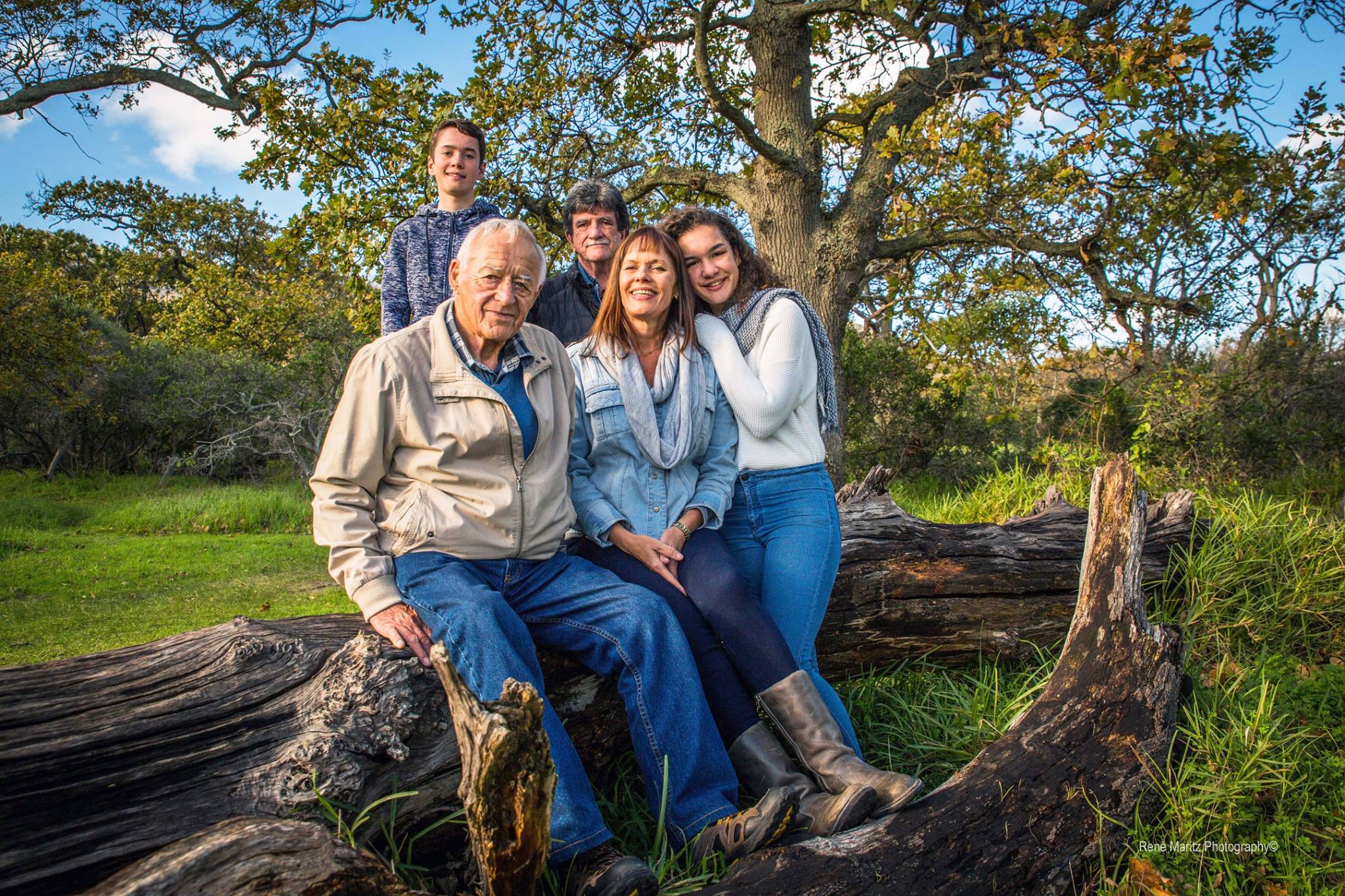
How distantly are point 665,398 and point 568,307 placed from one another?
1236mm

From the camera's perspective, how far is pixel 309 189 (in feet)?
23.4

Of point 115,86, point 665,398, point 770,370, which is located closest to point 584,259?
point 665,398

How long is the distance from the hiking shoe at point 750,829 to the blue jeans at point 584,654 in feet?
0.26

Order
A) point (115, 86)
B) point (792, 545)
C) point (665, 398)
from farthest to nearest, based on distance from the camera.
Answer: point (115, 86), point (665, 398), point (792, 545)

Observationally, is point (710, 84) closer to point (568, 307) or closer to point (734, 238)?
point (568, 307)

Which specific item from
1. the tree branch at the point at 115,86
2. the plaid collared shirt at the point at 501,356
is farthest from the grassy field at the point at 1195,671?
the tree branch at the point at 115,86

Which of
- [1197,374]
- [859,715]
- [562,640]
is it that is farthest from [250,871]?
[1197,374]

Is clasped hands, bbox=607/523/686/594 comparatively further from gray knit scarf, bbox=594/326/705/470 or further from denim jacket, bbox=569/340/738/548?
gray knit scarf, bbox=594/326/705/470

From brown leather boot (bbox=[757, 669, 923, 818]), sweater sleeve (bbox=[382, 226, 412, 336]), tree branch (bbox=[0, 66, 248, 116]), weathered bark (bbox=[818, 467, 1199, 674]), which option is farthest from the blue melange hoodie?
tree branch (bbox=[0, 66, 248, 116])

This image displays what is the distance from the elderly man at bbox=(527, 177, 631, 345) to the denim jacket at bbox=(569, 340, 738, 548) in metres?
0.87

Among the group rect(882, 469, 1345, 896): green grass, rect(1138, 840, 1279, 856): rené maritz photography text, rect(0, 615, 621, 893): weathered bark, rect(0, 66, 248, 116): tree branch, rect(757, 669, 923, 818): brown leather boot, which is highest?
rect(0, 66, 248, 116): tree branch

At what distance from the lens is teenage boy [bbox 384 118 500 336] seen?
416cm

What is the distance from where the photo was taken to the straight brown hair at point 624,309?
331cm

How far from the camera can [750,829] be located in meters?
2.35
